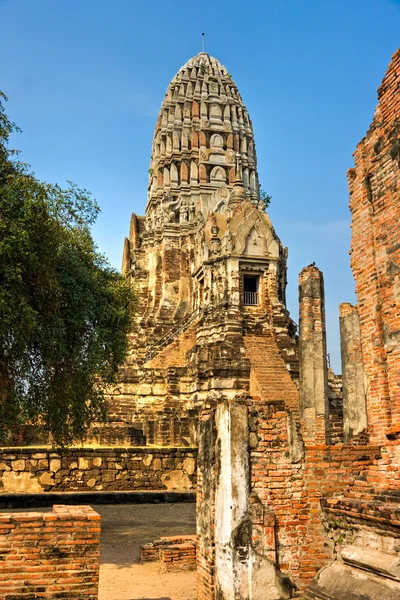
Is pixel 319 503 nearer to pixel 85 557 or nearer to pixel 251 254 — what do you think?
pixel 85 557

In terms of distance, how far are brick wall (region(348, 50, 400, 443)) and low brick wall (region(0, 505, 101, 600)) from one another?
345 cm

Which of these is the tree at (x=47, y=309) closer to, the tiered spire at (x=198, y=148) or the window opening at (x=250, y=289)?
the window opening at (x=250, y=289)

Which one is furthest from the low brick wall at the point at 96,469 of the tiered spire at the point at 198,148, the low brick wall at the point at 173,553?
the tiered spire at the point at 198,148

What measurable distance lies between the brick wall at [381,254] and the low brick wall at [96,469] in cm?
959

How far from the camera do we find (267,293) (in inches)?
1005

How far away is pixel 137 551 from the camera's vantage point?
10.7 metres

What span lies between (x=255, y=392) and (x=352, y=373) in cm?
977

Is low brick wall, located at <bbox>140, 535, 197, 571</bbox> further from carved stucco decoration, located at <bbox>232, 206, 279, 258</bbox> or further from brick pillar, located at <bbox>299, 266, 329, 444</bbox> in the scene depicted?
carved stucco decoration, located at <bbox>232, 206, 279, 258</bbox>

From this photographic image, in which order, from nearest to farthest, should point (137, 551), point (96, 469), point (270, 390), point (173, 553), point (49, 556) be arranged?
point (49, 556) < point (173, 553) < point (137, 551) < point (96, 469) < point (270, 390)

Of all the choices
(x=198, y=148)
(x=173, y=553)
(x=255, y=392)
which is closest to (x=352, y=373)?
(x=173, y=553)

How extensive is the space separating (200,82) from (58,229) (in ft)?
89.4

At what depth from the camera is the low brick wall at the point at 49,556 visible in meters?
6.20

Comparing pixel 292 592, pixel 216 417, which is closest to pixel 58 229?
pixel 216 417

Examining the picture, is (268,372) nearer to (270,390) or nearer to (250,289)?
(270,390)
